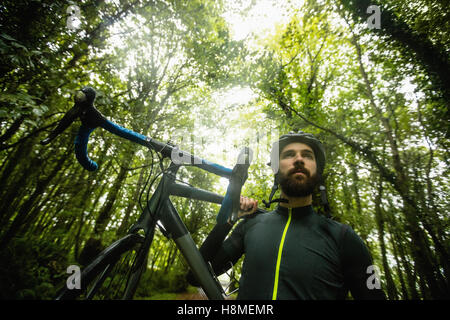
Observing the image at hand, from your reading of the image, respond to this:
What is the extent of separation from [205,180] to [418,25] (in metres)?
11.9

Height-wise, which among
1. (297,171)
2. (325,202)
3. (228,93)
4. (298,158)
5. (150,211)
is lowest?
(150,211)

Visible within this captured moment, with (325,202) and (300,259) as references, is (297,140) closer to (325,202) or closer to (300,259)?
(325,202)

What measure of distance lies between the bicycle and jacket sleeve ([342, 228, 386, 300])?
45.7 inches

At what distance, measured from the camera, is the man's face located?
2059 mm

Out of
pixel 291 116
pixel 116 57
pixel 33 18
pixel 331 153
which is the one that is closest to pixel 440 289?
pixel 331 153

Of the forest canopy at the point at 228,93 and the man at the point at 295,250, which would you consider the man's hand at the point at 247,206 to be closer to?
the man at the point at 295,250

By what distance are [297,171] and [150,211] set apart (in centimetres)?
167

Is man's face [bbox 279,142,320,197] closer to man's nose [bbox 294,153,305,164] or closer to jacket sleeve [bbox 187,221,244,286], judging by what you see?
man's nose [bbox 294,153,305,164]

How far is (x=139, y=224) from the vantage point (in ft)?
5.22

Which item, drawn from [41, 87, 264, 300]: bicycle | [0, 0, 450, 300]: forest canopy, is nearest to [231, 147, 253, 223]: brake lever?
[41, 87, 264, 300]: bicycle

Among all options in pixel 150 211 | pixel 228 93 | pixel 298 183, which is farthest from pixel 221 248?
pixel 228 93

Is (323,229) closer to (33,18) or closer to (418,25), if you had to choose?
(33,18)

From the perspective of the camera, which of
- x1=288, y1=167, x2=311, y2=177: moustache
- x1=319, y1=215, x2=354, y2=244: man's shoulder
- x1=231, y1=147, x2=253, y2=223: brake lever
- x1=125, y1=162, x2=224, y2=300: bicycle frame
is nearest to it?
x1=231, y1=147, x2=253, y2=223: brake lever

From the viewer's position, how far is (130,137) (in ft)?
5.52
